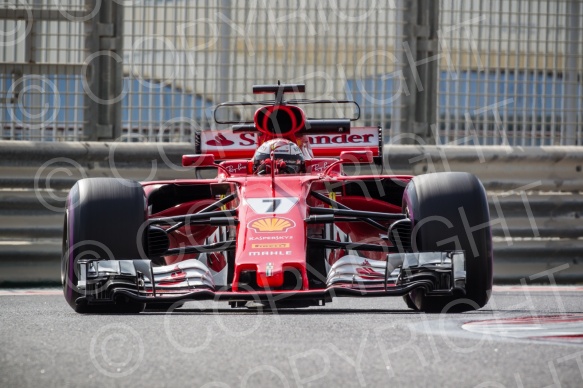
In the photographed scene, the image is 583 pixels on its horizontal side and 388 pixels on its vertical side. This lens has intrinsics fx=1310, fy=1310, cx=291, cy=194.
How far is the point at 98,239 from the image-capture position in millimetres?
7137

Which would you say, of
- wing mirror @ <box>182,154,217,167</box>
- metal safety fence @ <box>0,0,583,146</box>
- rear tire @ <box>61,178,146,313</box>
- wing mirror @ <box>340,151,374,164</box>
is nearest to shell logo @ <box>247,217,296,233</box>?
rear tire @ <box>61,178,146,313</box>

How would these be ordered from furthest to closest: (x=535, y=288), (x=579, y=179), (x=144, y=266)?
(x=579, y=179) → (x=535, y=288) → (x=144, y=266)

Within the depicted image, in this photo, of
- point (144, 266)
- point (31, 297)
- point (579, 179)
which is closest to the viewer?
point (144, 266)

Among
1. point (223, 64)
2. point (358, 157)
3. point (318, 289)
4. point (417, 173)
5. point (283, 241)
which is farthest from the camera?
point (223, 64)

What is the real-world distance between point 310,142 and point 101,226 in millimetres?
2812

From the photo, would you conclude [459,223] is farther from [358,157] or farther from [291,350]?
[291,350]

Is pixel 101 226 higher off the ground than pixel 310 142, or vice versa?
pixel 310 142

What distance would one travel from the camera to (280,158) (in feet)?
27.2

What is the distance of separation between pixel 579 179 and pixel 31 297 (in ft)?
15.2

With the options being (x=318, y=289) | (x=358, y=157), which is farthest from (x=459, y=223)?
(x=358, y=157)

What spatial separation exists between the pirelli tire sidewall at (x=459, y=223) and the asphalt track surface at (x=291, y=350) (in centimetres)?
33

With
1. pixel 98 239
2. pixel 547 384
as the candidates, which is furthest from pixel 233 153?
pixel 547 384

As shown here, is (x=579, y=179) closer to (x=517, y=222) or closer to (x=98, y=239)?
(x=517, y=222)

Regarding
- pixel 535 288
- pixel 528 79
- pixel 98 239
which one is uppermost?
pixel 528 79
